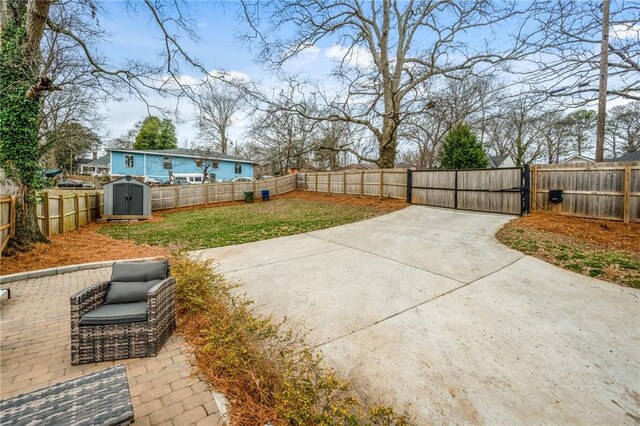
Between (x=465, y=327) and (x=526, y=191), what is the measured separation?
8.01 m

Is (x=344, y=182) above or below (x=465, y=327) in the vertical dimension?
above

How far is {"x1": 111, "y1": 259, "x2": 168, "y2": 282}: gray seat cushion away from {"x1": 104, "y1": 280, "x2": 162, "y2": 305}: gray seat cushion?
8 cm

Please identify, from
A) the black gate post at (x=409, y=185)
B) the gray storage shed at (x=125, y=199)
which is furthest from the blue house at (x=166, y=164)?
the black gate post at (x=409, y=185)

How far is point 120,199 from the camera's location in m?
12.1

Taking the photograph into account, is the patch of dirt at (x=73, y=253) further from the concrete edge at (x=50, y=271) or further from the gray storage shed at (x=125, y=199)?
the gray storage shed at (x=125, y=199)

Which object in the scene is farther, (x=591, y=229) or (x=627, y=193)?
(x=627, y=193)

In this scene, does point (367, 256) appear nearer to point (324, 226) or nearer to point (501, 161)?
point (324, 226)

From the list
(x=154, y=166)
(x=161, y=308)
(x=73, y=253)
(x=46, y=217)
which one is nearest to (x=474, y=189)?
(x=161, y=308)

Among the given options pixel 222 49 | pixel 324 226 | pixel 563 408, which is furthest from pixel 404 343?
pixel 222 49

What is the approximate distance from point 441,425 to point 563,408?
3.25 feet

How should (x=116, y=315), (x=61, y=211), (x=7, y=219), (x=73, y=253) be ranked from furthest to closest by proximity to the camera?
(x=61, y=211)
(x=73, y=253)
(x=7, y=219)
(x=116, y=315)

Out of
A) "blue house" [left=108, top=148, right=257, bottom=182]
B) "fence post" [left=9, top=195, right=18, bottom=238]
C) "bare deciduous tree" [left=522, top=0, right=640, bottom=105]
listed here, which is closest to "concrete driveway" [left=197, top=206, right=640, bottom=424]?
"fence post" [left=9, top=195, right=18, bottom=238]

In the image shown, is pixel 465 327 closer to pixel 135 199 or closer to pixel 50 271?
pixel 50 271

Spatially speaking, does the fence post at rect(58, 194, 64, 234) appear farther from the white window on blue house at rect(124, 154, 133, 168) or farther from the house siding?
the white window on blue house at rect(124, 154, 133, 168)
